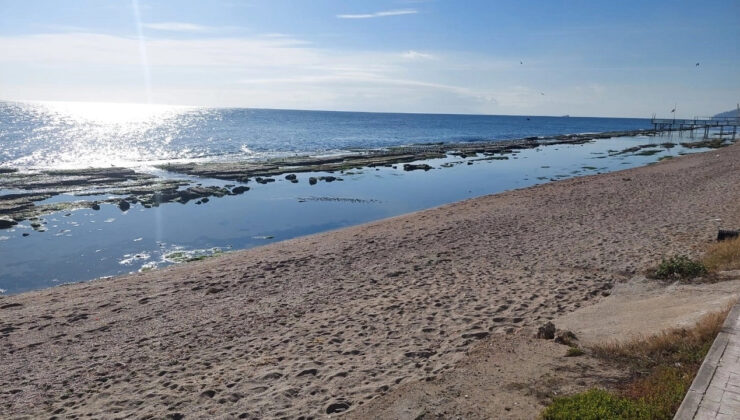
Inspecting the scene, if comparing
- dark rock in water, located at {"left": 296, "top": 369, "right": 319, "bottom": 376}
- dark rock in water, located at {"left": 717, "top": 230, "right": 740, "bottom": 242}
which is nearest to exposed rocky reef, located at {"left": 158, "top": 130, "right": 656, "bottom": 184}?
dark rock in water, located at {"left": 717, "top": 230, "right": 740, "bottom": 242}

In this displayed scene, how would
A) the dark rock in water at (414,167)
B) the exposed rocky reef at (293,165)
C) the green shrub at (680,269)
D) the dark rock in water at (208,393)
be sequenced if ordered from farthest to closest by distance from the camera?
the dark rock in water at (414,167) < the exposed rocky reef at (293,165) < the green shrub at (680,269) < the dark rock in water at (208,393)

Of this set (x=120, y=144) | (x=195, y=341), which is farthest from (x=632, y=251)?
(x=120, y=144)

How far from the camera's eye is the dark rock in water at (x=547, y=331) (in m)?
8.98

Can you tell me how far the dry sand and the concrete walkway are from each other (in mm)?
2131

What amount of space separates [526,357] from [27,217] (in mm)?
28879

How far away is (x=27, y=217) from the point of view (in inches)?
1086

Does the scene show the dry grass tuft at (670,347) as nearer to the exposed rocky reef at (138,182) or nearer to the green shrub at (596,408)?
the green shrub at (596,408)

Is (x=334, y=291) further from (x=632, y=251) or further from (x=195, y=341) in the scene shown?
(x=632, y=251)

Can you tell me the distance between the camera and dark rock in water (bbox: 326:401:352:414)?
7204mm

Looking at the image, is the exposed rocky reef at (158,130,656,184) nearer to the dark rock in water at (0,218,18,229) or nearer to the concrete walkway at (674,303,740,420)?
the dark rock in water at (0,218,18,229)

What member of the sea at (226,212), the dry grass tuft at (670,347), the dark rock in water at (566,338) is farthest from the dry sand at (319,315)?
the sea at (226,212)

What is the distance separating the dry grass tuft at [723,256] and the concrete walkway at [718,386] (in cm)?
603

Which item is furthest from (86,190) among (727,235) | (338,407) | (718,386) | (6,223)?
(718,386)

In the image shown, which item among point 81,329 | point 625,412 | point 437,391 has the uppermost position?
point 625,412
